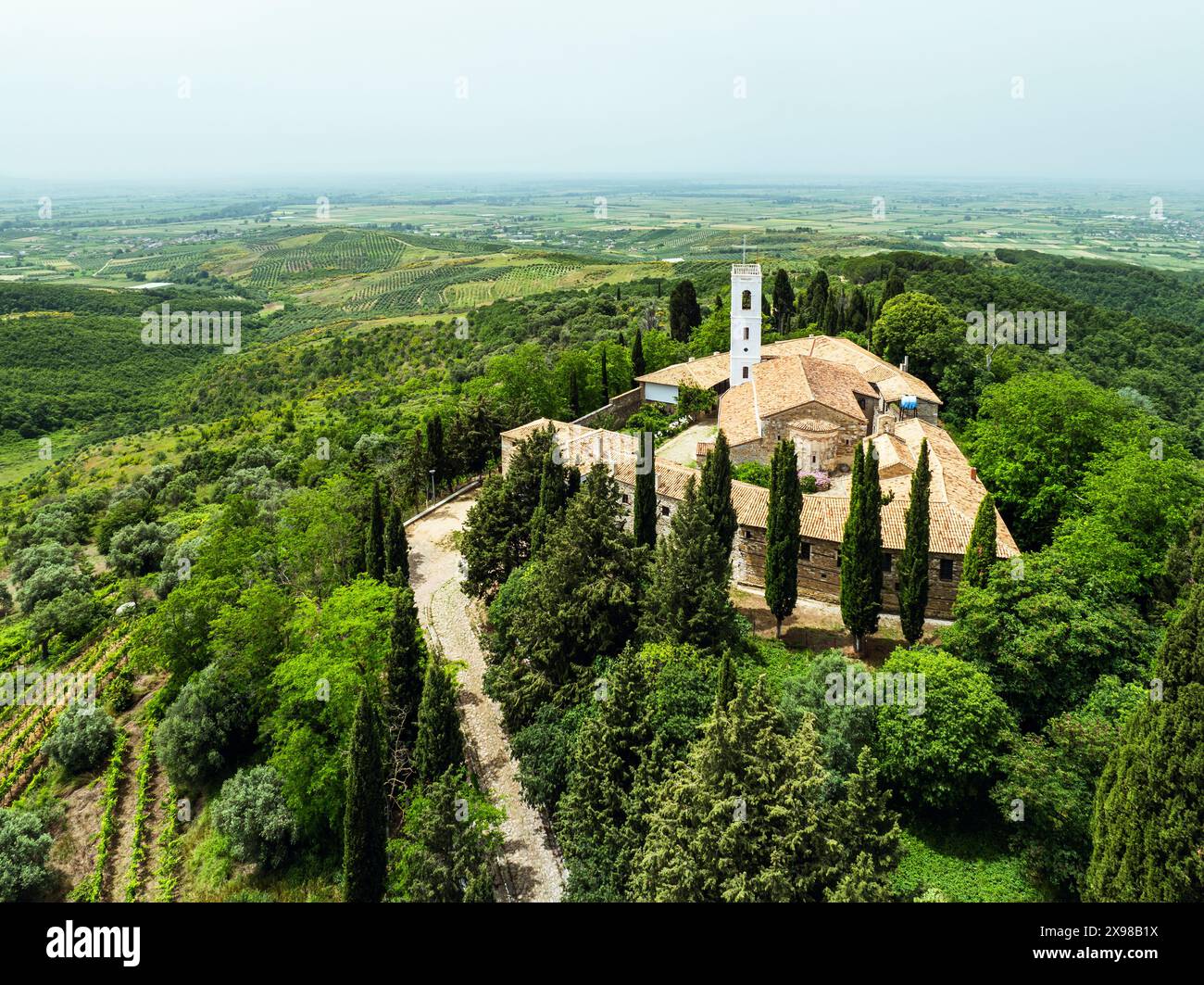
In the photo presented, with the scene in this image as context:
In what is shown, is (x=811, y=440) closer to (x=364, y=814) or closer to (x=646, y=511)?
(x=646, y=511)

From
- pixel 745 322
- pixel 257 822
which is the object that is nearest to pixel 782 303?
pixel 745 322

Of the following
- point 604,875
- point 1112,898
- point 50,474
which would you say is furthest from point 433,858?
point 50,474

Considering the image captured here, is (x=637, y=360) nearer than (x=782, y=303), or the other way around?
(x=637, y=360)

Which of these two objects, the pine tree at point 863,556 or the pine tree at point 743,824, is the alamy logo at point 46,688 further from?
the pine tree at point 863,556

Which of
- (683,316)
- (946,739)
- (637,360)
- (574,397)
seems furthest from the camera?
(683,316)

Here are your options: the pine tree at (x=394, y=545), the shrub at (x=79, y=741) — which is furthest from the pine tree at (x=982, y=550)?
the shrub at (x=79, y=741)
